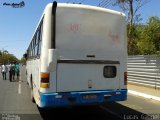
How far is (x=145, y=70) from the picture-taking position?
66.8 ft

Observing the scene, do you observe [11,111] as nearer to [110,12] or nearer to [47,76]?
[47,76]

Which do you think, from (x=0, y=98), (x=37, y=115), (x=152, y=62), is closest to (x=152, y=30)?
(x=152, y=62)

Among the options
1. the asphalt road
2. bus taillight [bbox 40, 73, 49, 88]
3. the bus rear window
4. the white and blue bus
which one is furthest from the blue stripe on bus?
the asphalt road

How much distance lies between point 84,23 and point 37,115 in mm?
3447

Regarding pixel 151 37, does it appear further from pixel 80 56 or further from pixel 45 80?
pixel 45 80

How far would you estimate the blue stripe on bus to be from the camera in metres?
9.16

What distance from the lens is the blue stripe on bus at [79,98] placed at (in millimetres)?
9164

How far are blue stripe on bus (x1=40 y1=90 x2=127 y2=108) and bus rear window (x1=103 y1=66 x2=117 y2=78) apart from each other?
482 millimetres

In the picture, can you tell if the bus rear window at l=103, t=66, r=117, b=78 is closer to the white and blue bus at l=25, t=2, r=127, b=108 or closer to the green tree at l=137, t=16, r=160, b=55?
the white and blue bus at l=25, t=2, r=127, b=108

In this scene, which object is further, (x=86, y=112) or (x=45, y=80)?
(x=86, y=112)

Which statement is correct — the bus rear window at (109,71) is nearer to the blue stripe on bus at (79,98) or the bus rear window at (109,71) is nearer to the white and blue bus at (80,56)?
the white and blue bus at (80,56)

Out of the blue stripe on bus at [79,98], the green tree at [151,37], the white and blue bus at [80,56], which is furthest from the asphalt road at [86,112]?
the green tree at [151,37]

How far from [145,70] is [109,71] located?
1072cm

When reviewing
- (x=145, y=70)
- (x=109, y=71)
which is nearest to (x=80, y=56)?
(x=109, y=71)
